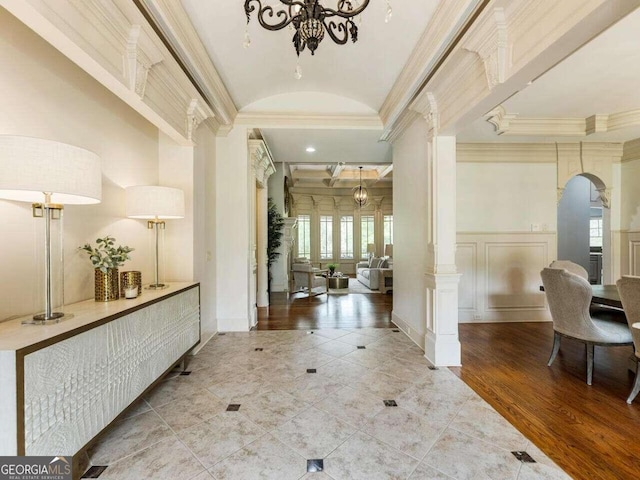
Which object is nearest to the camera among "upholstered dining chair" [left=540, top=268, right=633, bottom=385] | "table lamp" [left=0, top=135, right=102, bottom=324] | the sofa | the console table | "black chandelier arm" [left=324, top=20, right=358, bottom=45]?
the console table

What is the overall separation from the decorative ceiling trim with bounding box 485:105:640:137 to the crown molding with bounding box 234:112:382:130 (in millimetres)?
1732

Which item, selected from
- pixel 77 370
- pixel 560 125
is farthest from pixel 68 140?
pixel 560 125

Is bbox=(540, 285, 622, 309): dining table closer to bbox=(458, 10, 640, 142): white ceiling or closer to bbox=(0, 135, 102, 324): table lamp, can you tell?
bbox=(458, 10, 640, 142): white ceiling

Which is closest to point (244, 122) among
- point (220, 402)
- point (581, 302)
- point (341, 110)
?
point (341, 110)

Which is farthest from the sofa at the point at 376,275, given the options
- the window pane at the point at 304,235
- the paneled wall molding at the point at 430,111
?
the paneled wall molding at the point at 430,111

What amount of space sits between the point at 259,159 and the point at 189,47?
241 centimetres

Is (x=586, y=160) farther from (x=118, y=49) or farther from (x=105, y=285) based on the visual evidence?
(x=105, y=285)

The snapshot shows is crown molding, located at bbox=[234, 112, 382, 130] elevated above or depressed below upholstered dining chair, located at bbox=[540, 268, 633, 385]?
above

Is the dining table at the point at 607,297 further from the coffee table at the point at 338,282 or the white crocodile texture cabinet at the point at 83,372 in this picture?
the coffee table at the point at 338,282

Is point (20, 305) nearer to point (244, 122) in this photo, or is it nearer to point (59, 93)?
point (59, 93)

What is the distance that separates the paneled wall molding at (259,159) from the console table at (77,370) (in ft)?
9.25

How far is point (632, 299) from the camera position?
7.40 feet

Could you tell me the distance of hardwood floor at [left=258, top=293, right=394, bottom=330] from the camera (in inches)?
176

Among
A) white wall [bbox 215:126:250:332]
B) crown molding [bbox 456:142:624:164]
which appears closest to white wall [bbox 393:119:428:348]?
crown molding [bbox 456:142:624:164]
